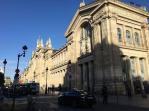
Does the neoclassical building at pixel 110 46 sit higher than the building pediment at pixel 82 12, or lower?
lower

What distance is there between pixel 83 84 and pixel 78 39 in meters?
9.40

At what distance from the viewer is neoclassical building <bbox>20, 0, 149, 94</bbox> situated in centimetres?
3173

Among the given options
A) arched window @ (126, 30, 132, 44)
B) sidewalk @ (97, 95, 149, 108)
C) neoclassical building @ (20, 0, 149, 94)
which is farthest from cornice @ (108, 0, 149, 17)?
sidewalk @ (97, 95, 149, 108)

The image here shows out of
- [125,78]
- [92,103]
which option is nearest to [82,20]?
[125,78]

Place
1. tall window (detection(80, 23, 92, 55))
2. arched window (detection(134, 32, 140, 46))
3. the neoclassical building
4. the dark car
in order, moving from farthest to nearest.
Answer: tall window (detection(80, 23, 92, 55)) → arched window (detection(134, 32, 140, 46)) → the neoclassical building → the dark car

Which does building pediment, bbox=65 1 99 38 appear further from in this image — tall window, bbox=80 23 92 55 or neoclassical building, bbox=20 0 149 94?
tall window, bbox=80 23 92 55

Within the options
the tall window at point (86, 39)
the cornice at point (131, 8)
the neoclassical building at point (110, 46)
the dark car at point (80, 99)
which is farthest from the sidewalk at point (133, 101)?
the cornice at point (131, 8)

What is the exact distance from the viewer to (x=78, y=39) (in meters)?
43.8

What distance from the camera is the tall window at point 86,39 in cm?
3934

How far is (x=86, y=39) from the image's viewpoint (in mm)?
40531

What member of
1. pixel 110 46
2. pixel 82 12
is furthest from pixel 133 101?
pixel 82 12

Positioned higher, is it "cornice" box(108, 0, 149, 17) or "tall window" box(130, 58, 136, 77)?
"cornice" box(108, 0, 149, 17)

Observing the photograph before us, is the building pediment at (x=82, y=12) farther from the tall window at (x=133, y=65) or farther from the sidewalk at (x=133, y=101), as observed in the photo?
the sidewalk at (x=133, y=101)

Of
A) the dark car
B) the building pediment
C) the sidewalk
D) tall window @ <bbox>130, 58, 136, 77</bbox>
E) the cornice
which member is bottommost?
the sidewalk
